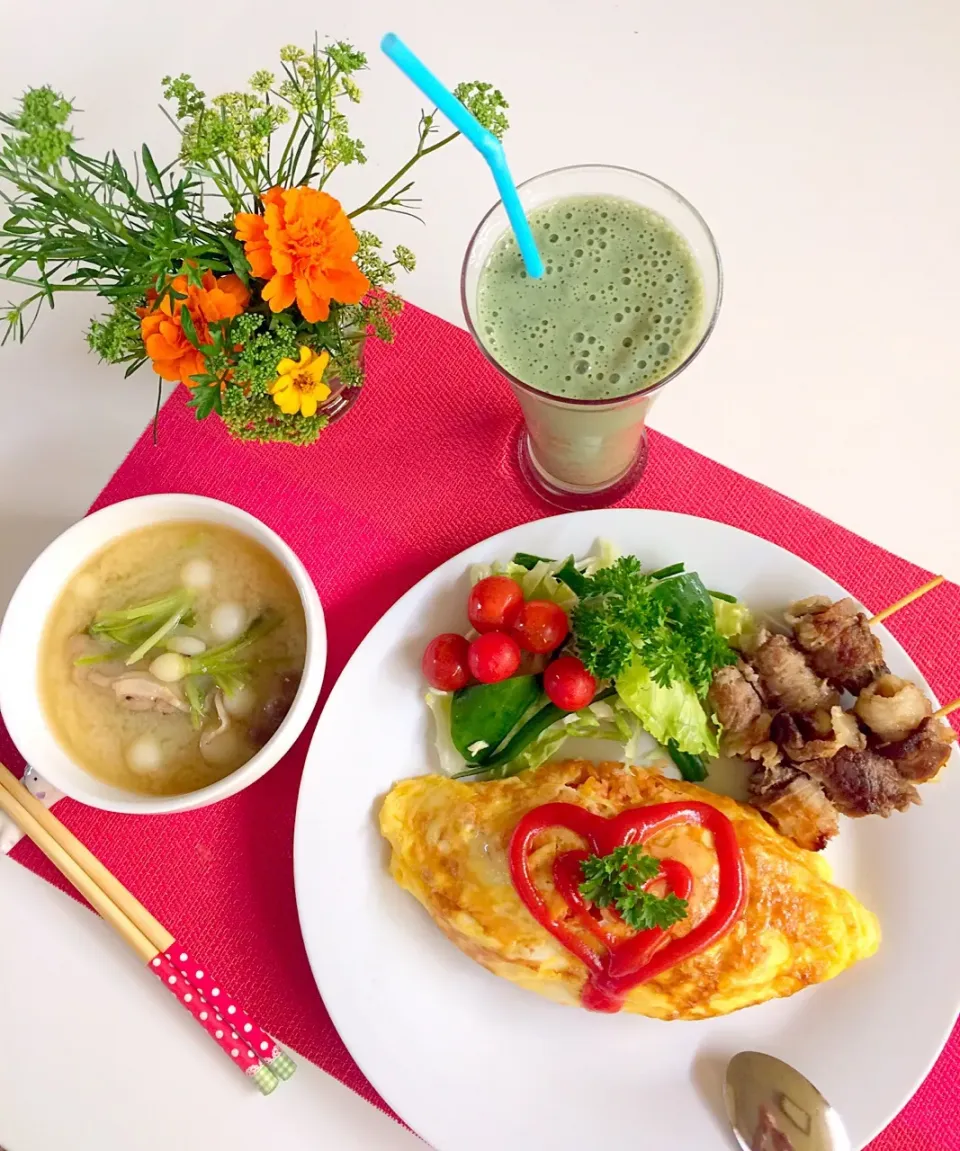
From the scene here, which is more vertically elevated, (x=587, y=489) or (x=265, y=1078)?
(x=587, y=489)

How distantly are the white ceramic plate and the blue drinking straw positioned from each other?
682 millimetres

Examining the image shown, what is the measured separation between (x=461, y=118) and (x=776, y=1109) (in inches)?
71.1

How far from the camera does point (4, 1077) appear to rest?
2.00 meters

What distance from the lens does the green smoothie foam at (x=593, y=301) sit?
1.77 metres

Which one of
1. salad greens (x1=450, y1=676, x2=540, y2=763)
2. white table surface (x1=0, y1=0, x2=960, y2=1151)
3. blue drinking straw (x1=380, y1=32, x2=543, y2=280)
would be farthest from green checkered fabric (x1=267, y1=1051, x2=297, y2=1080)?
blue drinking straw (x1=380, y1=32, x2=543, y2=280)

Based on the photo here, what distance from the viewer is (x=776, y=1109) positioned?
1.81m

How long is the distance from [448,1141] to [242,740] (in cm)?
85

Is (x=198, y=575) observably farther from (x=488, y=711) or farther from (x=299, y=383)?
(x=488, y=711)

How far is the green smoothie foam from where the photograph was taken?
1.77m

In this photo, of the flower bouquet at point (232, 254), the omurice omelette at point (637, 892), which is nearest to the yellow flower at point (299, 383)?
the flower bouquet at point (232, 254)

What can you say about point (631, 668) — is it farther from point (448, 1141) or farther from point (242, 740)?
point (448, 1141)

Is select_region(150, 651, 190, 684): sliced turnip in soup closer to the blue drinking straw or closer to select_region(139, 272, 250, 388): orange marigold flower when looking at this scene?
select_region(139, 272, 250, 388): orange marigold flower

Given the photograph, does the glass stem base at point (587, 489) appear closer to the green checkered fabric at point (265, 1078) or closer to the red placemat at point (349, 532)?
the red placemat at point (349, 532)

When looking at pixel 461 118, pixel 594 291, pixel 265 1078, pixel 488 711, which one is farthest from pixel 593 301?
pixel 265 1078
